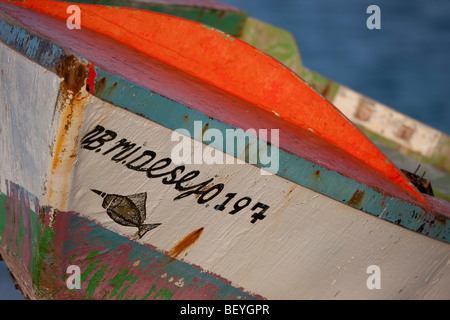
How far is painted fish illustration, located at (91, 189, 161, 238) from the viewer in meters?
1.87

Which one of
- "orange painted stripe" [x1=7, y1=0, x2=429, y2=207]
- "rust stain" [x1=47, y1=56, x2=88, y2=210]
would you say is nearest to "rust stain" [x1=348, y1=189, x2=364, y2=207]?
"orange painted stripe" [x1=7, y1=0, x2=429, y2=207]

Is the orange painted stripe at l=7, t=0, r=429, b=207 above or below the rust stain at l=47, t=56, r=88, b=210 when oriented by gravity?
above

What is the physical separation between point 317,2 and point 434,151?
10.9m

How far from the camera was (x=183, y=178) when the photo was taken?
1.86 m

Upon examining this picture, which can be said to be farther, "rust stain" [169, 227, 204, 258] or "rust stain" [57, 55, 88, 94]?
"rust stain" [169, 227, 204, 258]

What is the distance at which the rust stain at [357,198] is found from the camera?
2.00 metres

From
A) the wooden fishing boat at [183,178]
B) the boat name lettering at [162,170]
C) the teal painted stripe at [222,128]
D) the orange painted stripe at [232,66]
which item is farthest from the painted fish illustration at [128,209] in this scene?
the orange painted stripe at [232,66]

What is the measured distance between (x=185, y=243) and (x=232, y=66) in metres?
0.72

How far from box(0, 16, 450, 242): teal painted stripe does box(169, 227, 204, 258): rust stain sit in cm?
38

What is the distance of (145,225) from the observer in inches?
77.5

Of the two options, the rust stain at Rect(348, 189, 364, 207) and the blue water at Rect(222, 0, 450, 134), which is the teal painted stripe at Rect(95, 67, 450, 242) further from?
the blue water at Rect(222, 0, 450, 134)

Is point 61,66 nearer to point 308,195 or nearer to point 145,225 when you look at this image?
point 145,225

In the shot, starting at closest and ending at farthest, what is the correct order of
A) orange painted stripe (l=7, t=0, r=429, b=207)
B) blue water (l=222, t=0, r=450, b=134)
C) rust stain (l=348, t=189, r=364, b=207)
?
rust stain (l=348, t=189, r=364, b=207) → orange painted stripe (l=7, t=0, r=429, b=207) → blue water (l=222, t=0, r=450, b=134)

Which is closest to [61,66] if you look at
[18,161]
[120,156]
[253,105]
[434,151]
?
[120,156]
